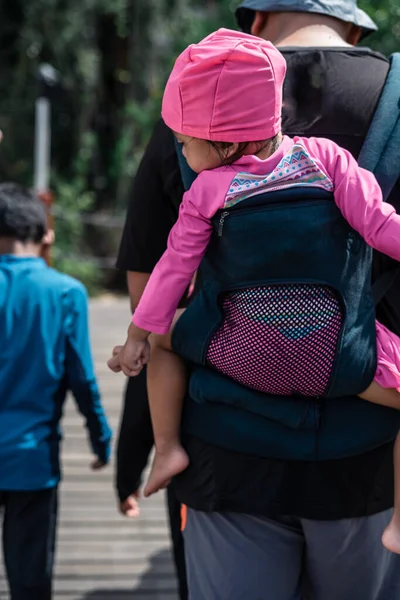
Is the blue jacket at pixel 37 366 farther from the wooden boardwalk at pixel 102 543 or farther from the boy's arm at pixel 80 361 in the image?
the wooden boardwalk at pixel 102 543

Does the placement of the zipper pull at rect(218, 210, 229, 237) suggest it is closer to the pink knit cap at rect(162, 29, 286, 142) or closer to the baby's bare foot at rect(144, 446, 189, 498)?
the pink knit cap at rect(162, 29, 286, 142)

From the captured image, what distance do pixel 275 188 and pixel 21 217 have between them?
149 cm

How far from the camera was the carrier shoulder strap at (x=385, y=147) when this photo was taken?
1.71 m

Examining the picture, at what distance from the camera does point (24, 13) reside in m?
11.6

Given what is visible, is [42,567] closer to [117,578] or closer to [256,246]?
[117,578]

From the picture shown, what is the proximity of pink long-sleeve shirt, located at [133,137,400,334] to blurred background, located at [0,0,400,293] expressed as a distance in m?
9.47

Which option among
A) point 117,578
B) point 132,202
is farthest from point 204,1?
point 132,202

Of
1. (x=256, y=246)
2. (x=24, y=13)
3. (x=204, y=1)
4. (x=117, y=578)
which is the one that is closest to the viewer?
(x=256, y=246)

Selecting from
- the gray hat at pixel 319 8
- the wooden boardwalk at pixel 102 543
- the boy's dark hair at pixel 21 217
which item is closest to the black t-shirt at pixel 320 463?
the gray hat at pixel 319 8

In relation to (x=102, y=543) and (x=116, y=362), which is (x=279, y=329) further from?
(x=102, y=543)

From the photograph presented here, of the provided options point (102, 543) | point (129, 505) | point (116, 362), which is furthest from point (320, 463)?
point (102, 543)

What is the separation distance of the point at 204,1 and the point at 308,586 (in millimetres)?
12790

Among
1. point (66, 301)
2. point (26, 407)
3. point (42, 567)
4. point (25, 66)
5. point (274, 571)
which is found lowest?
point (25, 66)

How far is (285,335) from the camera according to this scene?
164 cm
